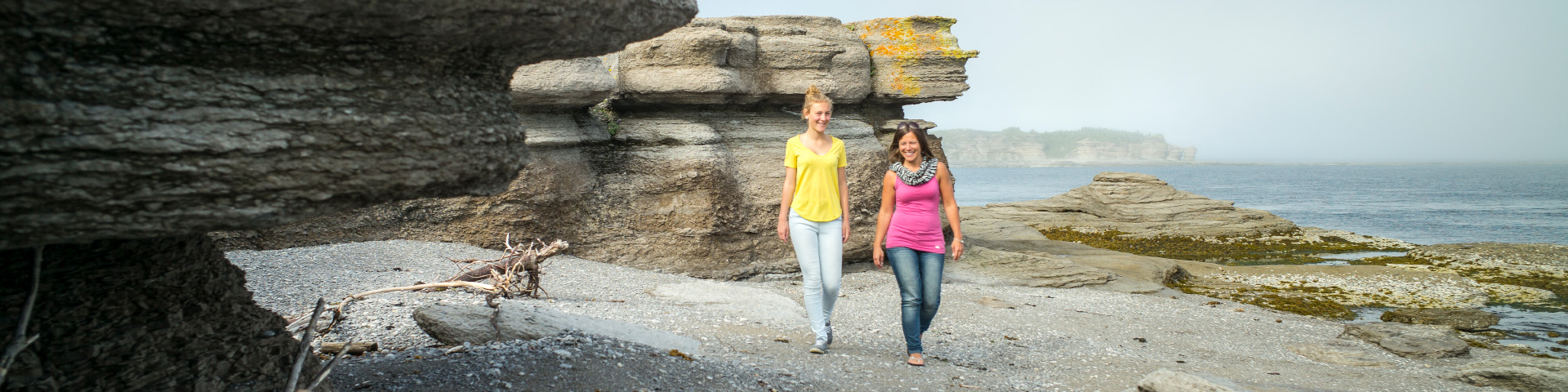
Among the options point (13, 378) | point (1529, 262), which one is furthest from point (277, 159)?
point (1529, 262)

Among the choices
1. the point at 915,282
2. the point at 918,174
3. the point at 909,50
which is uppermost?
the point at 909,50

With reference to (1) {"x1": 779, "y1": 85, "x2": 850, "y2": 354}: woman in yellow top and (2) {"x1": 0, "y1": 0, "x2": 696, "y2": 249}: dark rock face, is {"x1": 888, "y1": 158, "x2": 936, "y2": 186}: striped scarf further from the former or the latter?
(2) {"x1": 0, "y1": 0, "x2": 696, "y2": 249}: dark rock face

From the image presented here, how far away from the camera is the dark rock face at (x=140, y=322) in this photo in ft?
8.90

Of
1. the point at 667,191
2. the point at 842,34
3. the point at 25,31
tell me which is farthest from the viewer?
the point at 842,34

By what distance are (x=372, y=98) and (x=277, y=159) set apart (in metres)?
0.32

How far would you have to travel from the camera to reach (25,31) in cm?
193

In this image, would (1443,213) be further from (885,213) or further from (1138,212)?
(885,213)

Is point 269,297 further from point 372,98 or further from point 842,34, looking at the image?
point 842,34

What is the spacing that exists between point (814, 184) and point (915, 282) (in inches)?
36.0

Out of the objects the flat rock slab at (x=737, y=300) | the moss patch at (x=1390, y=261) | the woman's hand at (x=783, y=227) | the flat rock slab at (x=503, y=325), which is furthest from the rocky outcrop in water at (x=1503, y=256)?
the flat rock slab at (x=503, y=325)

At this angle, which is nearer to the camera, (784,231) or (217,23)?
(217,23)

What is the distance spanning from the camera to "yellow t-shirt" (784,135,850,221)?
5.61 meters

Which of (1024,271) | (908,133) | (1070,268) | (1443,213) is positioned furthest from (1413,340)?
(1443,213)

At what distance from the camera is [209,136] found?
7.34ft
